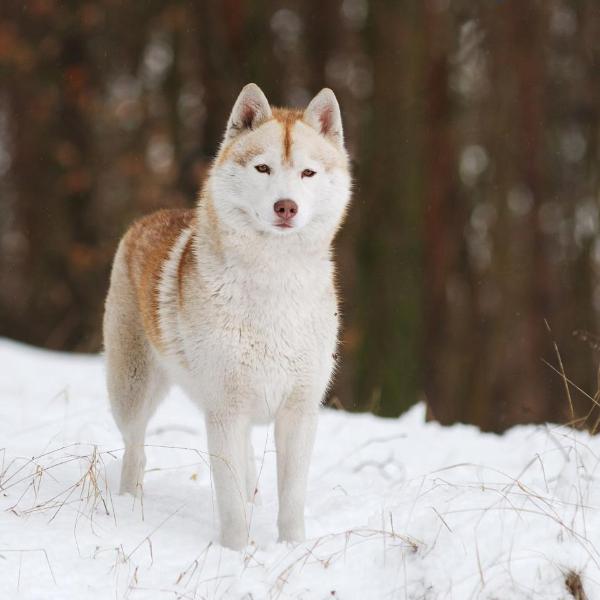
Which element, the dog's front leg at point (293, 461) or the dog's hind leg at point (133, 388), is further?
the dog's hind leg at point (133, 388)

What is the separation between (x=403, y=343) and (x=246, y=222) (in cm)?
420

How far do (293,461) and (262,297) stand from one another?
2.58ft

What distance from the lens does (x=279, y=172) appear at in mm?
4148

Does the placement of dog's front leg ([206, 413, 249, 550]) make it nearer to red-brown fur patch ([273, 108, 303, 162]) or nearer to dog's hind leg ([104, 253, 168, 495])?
dog's hind leg ([104, 253, 168, 495])

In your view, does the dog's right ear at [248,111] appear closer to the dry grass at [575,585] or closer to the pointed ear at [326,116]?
the pointed ear at [326,116]

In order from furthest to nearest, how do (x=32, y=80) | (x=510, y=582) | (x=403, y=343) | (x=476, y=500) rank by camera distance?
(x=32, y=80), (x=403, y=343), (x=476, y=500), (x=510, y=582)

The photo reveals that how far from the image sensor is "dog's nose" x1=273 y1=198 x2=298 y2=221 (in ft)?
13.1

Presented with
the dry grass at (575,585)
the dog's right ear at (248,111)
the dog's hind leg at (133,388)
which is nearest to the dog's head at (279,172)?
the dog's right ear at (248,111)

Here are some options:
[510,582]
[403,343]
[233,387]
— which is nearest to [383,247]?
[403,343]

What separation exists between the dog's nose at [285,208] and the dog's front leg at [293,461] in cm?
91

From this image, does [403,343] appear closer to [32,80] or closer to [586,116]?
[586,116]

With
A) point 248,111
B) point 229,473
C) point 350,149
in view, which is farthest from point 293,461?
point 350,149

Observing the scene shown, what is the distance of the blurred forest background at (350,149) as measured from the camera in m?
11.9

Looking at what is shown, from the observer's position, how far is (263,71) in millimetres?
9234
